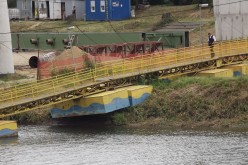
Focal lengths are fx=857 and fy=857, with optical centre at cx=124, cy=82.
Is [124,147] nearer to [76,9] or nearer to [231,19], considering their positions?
[231,19]

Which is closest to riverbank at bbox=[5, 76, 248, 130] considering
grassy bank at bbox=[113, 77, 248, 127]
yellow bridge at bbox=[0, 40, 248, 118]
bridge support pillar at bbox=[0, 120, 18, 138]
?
grassy bank at bbox=[113, 77, 248, 127]

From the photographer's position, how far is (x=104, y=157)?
35219mm

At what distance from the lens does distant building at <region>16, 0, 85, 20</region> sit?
8500cm

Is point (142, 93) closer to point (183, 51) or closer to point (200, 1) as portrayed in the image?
point (183, 51)

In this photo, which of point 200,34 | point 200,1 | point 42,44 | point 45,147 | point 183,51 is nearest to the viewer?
point 45,147

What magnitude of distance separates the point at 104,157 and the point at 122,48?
19.1 meters

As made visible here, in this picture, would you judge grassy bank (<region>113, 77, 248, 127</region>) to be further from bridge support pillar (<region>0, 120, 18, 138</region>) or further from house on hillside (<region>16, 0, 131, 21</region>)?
house on hillside (<region>16, 0, 131, 21</region>)

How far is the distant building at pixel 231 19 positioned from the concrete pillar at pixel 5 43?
14263mm

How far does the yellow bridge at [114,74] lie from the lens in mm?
43219

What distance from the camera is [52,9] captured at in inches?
3393

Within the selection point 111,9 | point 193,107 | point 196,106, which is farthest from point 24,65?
point 196,106

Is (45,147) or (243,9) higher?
(243,9)

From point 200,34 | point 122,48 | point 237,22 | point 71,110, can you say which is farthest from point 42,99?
point 200,34

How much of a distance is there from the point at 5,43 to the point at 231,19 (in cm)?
1516
